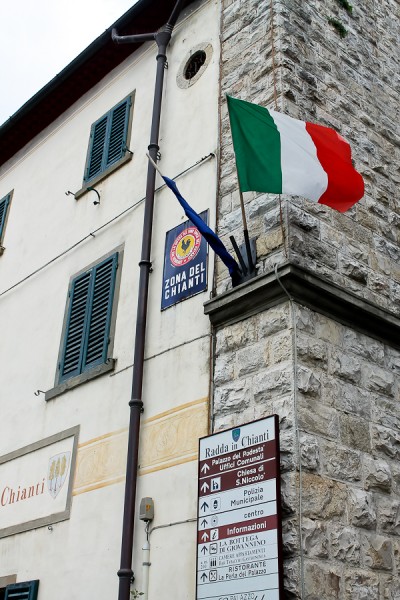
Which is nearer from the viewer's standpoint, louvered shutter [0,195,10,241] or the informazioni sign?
the informazioni sign

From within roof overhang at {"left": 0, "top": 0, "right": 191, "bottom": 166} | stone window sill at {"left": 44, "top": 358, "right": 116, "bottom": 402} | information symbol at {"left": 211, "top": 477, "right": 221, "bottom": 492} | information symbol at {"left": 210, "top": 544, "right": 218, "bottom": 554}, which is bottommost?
information symbol at {"left": 210, "top": 544, "right": 218, "bottom": 554}

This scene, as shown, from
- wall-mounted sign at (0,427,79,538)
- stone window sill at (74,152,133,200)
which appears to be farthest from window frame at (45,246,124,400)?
stone window sill at (74,152,133,200)

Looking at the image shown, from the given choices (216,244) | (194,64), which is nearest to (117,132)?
(194,64)

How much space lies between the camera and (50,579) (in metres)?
7.57

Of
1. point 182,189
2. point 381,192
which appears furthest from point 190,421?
point 381,192

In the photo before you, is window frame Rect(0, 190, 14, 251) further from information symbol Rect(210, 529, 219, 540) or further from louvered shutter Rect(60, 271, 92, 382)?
information symbol Rect(210, 529, 219, 540)

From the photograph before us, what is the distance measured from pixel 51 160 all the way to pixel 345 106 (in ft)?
16.4

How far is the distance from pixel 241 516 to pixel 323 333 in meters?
1.70

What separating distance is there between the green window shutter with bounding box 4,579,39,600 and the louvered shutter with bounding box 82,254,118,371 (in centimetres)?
227

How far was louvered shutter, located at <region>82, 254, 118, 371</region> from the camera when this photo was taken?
8469 millimetres

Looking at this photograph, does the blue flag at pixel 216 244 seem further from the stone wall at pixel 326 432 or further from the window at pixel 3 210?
the window at pixel 3 210

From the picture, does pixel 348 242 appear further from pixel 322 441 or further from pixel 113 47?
pixel 113 47

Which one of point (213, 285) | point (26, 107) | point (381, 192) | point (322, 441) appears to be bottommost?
point (322, 441)

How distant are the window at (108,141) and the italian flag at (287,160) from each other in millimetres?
3333
